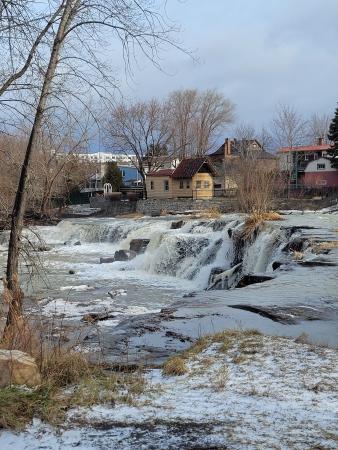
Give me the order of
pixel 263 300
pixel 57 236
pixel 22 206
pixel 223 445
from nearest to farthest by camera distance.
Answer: pixel 223 445 → pixel 22 206 → pixel 263 300 → pixel 57 236

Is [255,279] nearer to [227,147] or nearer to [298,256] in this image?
[298,256]

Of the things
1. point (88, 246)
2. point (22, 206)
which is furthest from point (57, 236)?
point (22, 206)

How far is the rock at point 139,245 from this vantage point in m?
21.7

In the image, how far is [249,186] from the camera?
25422 millimetres

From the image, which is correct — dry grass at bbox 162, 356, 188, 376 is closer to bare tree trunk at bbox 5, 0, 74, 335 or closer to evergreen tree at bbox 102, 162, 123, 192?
bare tree trunk at bbox 5, 0, 74, 335

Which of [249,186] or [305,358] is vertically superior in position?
[249,186]

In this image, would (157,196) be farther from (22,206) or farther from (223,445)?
(223,445)

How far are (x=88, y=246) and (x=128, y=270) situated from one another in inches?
308

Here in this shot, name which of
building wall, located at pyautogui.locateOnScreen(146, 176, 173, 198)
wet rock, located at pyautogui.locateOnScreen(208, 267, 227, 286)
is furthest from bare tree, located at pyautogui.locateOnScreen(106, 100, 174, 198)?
wet rock, located at pyautogui.locateOnScreen(208, 267, 227, 286)

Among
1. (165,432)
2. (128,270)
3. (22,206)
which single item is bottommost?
(128,270)

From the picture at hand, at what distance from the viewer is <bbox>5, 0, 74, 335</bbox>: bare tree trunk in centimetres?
583

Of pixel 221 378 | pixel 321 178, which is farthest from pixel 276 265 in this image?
pixel 321 178

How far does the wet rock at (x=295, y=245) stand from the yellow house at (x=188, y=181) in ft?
96.7

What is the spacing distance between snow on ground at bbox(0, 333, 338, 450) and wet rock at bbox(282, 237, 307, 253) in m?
10.3
